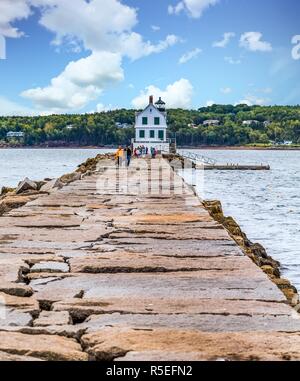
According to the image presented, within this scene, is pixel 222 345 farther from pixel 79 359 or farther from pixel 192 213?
pixel 192 213

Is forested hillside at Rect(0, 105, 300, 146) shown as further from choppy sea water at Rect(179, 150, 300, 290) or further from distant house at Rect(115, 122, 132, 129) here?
choppy sea water at Rect(179, 150, 300, 290)

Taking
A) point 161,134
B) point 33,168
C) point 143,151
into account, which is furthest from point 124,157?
point 33,168

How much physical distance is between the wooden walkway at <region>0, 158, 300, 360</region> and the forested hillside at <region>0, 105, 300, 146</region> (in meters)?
112

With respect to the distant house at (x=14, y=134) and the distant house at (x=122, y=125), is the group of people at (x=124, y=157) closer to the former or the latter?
the distant house at (x=122, y=125)

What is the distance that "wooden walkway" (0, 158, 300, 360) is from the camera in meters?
2.83

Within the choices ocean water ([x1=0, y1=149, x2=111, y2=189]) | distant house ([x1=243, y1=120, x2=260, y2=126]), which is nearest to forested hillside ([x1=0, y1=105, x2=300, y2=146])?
distant house ([x1=243, y1=120, x2=260, y2=126])

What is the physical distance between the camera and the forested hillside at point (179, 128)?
125 m

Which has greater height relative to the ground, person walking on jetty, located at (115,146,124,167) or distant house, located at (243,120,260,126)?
distant house, located at (243,120,260,126)

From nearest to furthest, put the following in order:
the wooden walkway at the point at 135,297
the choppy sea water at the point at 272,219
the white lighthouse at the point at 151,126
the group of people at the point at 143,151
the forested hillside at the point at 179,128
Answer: the wooden walkway at the point at 135,297 < the choppy sea water at the point at 272,219 < the group of people at the point at 143,151 < the white lighthouse at the point at 151,126 < the forested hillside at the point at 179,128

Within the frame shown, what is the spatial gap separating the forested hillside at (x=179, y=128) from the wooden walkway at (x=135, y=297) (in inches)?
4425

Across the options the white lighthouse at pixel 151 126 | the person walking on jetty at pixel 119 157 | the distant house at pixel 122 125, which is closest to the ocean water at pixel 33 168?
the white lighthouse at pixel 151 126

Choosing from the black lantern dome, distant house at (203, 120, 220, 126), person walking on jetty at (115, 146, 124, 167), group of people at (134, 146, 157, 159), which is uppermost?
distant house at (203, 120, 220, 126)

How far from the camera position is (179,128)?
125m

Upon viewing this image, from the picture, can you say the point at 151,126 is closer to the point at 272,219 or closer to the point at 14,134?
the point at 272,219
